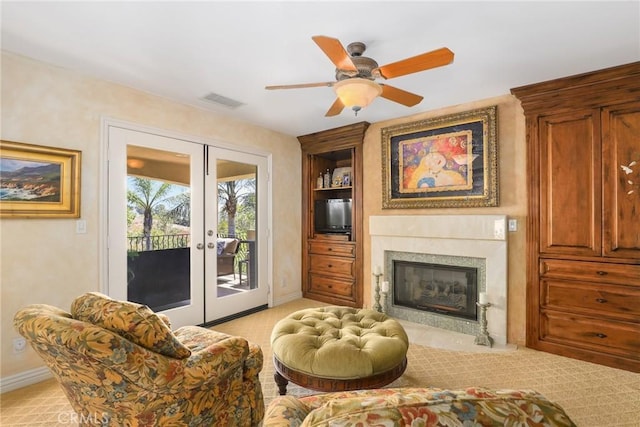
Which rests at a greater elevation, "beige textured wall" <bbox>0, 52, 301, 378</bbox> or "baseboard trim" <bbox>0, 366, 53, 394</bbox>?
"beige textured wall" <bbox>0, 52, 301, 378</bbox>

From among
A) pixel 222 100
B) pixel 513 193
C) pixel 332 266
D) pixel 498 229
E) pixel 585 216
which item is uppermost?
pixel 222 100

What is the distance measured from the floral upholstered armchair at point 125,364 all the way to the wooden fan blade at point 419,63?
1.83m

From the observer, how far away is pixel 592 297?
107 inches

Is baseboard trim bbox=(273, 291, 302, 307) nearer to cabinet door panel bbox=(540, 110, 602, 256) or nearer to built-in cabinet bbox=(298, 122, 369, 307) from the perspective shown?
built-in cabinet bbox=(298, 122, 369, 307)

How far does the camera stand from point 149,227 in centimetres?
315

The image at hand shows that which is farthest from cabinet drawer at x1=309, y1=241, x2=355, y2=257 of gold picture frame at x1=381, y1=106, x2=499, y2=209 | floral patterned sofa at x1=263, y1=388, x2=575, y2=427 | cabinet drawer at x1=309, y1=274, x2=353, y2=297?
floral patterned sofa at x1=263, y1=388, x2=575, y2=427

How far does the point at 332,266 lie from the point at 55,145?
331 cm

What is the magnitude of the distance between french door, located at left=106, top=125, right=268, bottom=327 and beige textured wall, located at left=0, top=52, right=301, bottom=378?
153mm

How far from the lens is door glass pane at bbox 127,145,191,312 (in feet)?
9.99

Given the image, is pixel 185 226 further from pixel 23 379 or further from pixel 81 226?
pixel 23 379

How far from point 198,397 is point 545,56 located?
3.25 meters

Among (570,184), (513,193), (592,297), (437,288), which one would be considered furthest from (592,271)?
(437,288)

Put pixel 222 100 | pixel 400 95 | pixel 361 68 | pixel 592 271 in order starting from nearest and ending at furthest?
1. pixel 361 68
2. pixel 400 95
3. pixel 592 271
4. pixel 222 100

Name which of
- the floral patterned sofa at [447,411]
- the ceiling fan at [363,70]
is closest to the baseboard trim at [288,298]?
the ceiling fan at [363,70]
